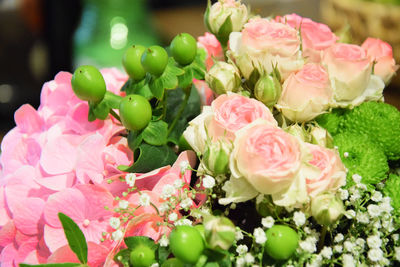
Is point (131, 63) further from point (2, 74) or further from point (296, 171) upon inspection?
point (2, 74)

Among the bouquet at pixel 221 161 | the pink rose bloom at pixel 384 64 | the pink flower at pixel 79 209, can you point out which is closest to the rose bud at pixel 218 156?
the bouquet at pixel 221 161

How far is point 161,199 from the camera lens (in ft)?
1.46

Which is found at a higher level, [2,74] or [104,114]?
[104,114]

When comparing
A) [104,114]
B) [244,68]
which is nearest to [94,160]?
[104,114]

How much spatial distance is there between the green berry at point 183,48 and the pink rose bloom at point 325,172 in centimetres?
15

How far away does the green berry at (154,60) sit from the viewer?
0.45m

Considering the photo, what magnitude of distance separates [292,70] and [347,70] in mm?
56

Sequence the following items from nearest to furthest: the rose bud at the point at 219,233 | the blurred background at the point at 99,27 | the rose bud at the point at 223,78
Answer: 1. the rose bud at the point at 219,233
2. the rose bud at the point at 223,78
3. the blurred background at the point at 99,27

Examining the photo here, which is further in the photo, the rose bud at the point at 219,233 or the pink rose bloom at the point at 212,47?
the pink rose bloom at the point at 212,47

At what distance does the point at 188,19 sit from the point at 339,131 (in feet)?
4.65

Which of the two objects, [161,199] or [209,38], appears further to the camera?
[209,38]

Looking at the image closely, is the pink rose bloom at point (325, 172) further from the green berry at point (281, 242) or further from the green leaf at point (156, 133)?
the green leaf at point (156, 133)

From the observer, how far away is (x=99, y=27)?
1.25 m

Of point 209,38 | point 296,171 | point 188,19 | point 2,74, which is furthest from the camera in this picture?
point 2,74
